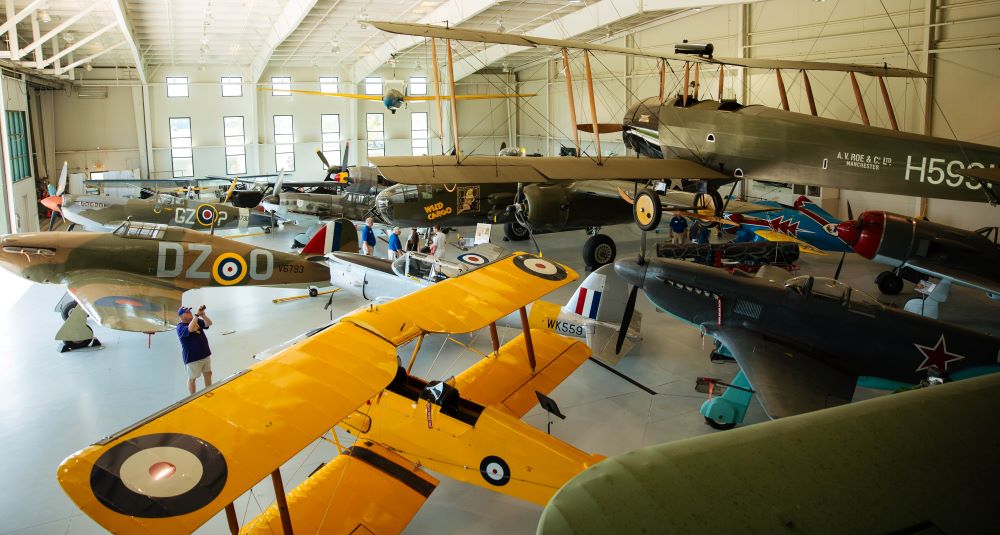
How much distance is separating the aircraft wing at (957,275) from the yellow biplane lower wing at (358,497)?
286 inches

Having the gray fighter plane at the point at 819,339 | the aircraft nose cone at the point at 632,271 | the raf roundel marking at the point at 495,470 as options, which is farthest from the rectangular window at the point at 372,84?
the raf roundel marking at the point at 495,470

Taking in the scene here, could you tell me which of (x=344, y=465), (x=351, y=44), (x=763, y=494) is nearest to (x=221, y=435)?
(x=344, y=465)

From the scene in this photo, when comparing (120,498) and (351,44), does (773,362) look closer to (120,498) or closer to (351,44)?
(120,498)

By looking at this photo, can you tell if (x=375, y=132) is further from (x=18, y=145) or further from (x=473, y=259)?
(x=473, y=259)

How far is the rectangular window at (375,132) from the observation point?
31469 mm

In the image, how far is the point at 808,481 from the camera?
3.92 feet

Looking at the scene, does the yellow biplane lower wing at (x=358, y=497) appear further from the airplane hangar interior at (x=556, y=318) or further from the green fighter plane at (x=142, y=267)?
the green fighter plane at (x=142, y=267)

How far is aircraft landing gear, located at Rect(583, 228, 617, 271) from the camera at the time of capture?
13.0 metres

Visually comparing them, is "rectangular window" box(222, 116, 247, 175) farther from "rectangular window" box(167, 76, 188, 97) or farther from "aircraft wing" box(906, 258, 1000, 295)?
"aircraft wing" box(906, 258, 1000, 295)

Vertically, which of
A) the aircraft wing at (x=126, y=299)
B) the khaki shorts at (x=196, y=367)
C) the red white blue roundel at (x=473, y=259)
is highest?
the red white blue roundel at (x=473, y=259)

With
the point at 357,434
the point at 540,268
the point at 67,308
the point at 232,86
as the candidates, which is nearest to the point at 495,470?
the point at 357,434

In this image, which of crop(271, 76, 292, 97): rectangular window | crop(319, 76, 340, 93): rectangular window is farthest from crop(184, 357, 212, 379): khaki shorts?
crop(319, 76, 340, 93): rectangular window

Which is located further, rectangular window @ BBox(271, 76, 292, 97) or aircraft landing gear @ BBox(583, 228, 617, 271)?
rectangular window @ BBox(271, 76, 292, 97)

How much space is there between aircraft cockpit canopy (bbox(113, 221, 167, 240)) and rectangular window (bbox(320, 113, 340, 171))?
22226mm
